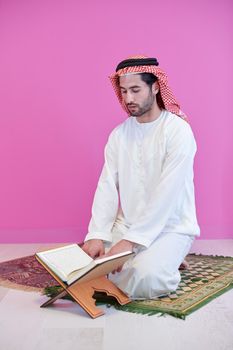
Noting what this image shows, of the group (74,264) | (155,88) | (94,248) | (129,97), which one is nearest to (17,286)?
(94,248)

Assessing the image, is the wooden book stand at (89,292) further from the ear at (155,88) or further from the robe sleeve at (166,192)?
the ear at (155,88)

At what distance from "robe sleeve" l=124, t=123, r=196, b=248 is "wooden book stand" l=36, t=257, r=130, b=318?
0.27 meters

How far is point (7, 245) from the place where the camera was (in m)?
4.03

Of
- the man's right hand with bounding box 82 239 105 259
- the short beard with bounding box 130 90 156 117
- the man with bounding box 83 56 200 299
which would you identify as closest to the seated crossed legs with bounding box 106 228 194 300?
the man with bounding box 83 56 200 299

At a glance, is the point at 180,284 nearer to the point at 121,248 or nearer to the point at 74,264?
the point at 121,248

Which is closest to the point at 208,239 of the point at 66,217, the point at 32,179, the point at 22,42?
the point at 66,217

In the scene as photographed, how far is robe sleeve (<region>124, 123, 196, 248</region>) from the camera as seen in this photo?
8.04 ft

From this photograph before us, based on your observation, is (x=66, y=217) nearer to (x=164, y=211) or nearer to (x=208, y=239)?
(x=208, y=239)

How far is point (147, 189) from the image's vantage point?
2.70 meters

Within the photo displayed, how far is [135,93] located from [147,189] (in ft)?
1.75

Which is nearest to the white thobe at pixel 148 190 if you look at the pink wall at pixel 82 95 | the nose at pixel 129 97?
the nose at pixel 129 97

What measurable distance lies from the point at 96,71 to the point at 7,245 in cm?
162

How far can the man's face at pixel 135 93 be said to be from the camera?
262 centimetres

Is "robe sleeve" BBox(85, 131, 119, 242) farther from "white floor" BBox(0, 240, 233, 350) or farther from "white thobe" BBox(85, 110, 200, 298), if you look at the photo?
"white floor" BBox(0, 240, 233, 350)
